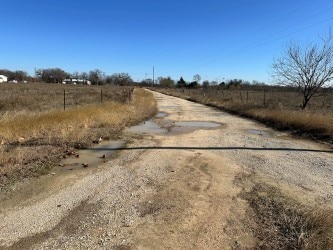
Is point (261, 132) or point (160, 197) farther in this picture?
point (261, 132)

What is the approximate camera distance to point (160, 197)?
6039 millimetres

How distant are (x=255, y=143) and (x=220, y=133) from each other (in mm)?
2416

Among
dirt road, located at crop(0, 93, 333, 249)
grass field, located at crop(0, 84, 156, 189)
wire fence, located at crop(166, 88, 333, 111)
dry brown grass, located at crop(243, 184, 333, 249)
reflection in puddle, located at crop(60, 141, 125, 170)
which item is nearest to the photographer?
dry brown grass, located at crop(243, 184, 333, 249)

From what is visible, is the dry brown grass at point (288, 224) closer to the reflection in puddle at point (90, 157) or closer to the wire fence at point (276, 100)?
the reflection in puddle at point (90, 157)

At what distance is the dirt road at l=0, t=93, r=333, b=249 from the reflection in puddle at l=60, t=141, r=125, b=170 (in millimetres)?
348

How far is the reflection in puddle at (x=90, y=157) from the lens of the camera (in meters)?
8.41


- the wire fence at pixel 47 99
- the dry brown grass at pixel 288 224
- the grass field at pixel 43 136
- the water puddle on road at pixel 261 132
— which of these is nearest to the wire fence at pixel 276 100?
the water puddle on road at pixel 261 132

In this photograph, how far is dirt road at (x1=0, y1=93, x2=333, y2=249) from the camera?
14.8ft

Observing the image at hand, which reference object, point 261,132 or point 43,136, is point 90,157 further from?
point 261,132

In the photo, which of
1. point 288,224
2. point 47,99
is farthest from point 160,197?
point 47,99

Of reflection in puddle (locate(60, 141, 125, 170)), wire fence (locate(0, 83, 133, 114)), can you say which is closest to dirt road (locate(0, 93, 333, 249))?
reflection in puddle (locate(60, 141, 125, 170))

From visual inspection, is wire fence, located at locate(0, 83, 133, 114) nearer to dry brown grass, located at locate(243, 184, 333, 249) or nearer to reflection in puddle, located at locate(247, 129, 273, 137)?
reflection in puddle, located at locate(247, 129, 273, 137)

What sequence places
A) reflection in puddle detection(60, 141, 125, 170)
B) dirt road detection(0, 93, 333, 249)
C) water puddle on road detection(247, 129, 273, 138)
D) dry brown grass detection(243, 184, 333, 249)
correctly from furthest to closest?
1. water puddle on road detection(247, 129, 273, 138)
2. reflection in puddle detection(60, 141, 125, 170)
3. dirt road detection(0, 93, 333, 249)
4. dry brown grass detection(243, 184, 333, 249)

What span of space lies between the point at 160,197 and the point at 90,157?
377 cm
